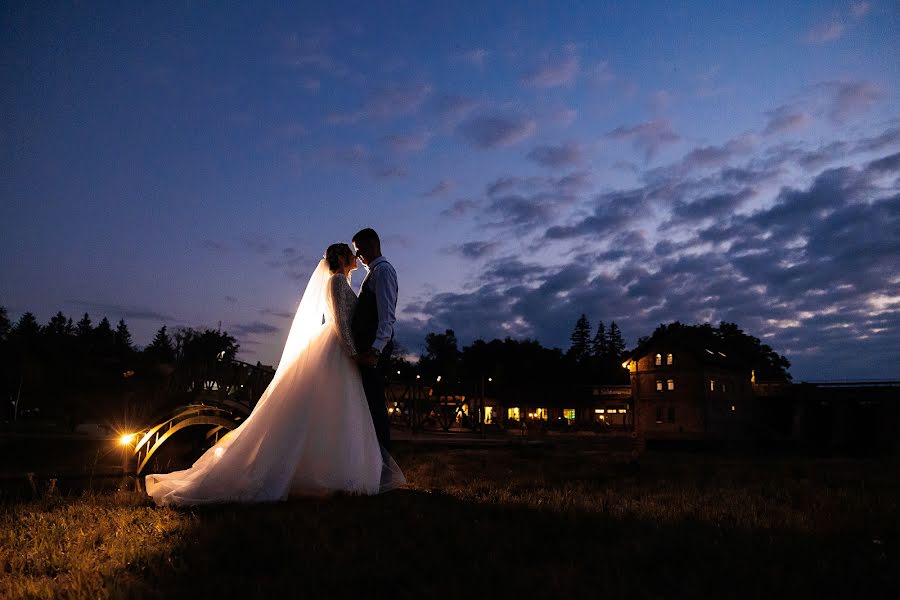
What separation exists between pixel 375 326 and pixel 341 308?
1.68 ft

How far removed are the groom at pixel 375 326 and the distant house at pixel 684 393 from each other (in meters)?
51.6

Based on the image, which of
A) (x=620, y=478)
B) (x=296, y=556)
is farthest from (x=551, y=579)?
(x=620, y=478)

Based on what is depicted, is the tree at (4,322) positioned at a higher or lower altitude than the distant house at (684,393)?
higher

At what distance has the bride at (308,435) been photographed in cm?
578

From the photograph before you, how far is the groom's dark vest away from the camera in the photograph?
7.04 metres

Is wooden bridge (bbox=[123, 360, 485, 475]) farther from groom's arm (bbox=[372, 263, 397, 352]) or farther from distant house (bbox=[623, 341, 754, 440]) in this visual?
distant house (bbox=[623, 341, 754, 440])

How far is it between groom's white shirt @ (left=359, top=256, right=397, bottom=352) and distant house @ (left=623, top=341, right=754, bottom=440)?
51.8 metres

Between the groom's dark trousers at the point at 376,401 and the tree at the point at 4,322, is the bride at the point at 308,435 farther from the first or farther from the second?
the tree at the point at 4,322

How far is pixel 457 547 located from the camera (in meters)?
3.78

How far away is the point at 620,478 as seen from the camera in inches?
357

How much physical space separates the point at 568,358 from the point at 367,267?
9084 cm

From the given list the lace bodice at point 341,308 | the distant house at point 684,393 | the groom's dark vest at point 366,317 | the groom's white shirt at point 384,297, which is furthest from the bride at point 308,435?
the distant house at point 684,393

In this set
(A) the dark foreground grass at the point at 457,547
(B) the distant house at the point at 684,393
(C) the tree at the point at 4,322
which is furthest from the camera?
(C) the tree at the point at 4,322

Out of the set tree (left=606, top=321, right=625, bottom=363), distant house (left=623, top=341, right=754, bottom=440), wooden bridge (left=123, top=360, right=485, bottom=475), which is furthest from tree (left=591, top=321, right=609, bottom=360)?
wooden bridge (left=123, top=360, right=485, bottom=475)
